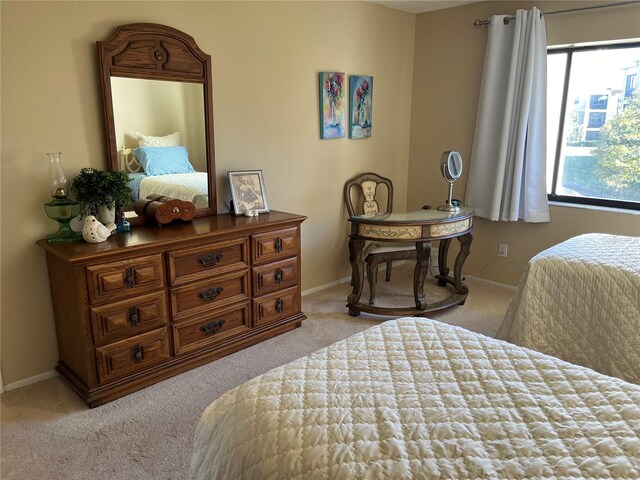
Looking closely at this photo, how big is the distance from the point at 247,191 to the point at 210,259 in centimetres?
71

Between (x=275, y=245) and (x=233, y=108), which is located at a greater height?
(x=233, y=108)

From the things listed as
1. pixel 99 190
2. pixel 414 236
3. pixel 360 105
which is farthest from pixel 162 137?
pixel 360 105

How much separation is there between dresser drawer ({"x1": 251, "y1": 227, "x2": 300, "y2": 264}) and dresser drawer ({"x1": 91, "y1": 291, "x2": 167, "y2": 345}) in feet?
2.21

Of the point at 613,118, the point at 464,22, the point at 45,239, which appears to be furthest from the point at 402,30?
the point at 45,239

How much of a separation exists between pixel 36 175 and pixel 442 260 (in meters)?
3.17

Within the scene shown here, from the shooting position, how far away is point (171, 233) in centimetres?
271

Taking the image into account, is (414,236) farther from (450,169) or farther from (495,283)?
(495,283)

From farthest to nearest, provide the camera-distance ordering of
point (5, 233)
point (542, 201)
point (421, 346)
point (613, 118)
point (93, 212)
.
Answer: point (542, 201), point (613, 118), point (93, 212), point (5, 233), point (421, 346)

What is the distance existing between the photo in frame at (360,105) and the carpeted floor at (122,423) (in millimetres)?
1904

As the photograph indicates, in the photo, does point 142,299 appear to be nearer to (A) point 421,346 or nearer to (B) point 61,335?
(B) point 61,335

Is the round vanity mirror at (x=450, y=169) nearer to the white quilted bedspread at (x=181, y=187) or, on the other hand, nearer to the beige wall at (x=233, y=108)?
the beige wall at (x=233, y=108)

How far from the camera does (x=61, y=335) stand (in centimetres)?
264

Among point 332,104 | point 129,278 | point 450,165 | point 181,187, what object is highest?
point 332,104

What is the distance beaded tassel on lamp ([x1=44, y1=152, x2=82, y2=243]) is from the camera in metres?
2.46
